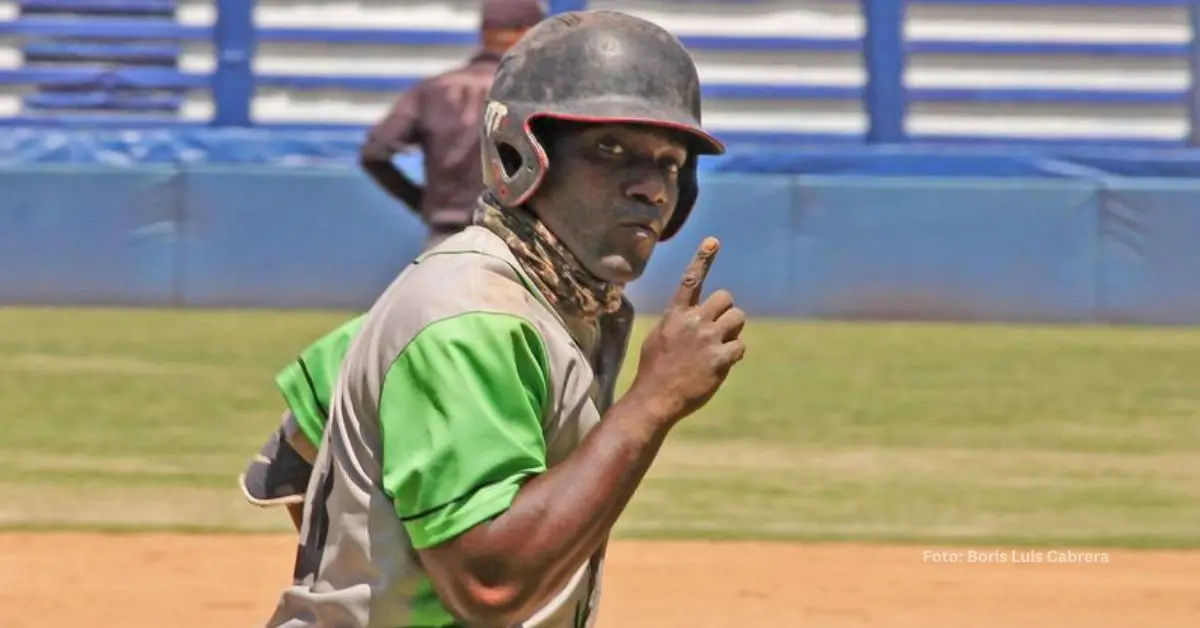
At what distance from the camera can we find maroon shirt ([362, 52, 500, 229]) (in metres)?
9.66

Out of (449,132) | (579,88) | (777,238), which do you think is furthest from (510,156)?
(777,238)

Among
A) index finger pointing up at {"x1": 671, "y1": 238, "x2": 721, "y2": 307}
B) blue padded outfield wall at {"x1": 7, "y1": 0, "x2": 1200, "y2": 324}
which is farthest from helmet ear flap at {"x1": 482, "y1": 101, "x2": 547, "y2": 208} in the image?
blue padded outfield wall at {"x1": 7, "y1": 0, "x2": 1200, "y2": 324}

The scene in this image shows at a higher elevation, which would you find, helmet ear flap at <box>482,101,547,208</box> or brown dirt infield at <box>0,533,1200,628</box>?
helmet ear flap at <box>482,101,547,208</box>

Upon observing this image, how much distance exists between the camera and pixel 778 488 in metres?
9.27

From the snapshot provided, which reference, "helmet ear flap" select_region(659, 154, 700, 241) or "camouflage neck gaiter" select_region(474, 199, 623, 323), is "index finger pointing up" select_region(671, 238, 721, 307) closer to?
"camouflage neck gaiter" select_region(474, 199, 623, 323)

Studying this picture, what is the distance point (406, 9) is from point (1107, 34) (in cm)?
523

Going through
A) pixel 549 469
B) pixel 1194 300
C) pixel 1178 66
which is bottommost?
pixel 1194 300

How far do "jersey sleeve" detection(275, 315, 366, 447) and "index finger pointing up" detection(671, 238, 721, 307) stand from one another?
62cm

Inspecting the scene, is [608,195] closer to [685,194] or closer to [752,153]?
[685,194]

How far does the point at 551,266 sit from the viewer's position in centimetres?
304

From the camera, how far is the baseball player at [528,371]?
277 cm

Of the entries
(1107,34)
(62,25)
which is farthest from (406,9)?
(1107,34)

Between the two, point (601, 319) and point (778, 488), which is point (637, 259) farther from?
point (778, 488)

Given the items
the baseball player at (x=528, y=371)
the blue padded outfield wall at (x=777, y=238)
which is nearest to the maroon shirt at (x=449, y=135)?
the blue padded outfield wall at (x=777, y=238)
